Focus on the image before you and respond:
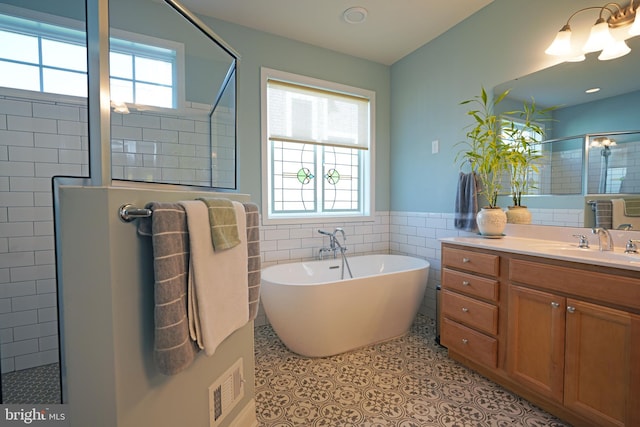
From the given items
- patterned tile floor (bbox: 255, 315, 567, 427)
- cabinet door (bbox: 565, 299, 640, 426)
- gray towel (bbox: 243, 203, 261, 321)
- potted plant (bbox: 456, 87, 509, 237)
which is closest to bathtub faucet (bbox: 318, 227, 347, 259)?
patterned tile floor (bbox: 255, 315, 567, 427)

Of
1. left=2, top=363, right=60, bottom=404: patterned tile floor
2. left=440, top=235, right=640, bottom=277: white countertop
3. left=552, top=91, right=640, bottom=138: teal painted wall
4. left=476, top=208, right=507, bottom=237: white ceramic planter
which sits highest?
left=552, top=91, right=640, bottom=138: teal painted wall

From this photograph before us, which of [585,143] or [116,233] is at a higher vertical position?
[585,143]

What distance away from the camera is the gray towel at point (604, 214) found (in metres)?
1.77

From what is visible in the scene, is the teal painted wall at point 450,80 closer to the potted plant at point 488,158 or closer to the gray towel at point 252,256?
the potted plant at point 488,158

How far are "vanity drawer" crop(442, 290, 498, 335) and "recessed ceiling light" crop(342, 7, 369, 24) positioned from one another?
2423mm

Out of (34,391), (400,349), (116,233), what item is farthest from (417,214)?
(34,391)

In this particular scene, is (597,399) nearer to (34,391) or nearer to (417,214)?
(417,214)

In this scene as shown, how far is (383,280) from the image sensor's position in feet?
7.57

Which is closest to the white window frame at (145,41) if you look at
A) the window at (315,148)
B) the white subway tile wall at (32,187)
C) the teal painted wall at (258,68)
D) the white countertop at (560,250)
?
the white subway tile wall at (32,187)

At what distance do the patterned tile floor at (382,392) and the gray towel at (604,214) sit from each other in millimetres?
1189

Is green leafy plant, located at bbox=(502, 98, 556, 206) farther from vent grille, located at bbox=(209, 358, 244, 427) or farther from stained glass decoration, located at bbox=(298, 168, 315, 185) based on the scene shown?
vent grille, located at bbox=(209, 358, 244, 427)

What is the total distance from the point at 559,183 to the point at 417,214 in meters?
1.31

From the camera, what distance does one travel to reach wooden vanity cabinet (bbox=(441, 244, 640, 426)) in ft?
4.20

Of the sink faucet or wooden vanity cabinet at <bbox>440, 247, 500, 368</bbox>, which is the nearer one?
the sink faucet
